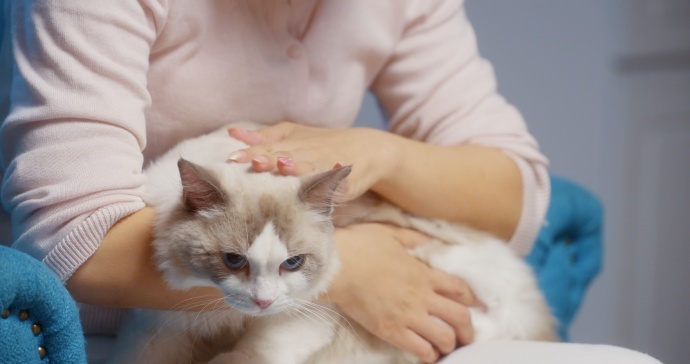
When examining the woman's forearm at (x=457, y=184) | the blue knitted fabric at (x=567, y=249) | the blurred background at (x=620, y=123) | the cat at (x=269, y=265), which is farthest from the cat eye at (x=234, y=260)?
the blurred background at (x=620, y=123)

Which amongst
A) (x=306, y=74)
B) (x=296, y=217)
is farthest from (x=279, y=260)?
(x=306, y=74)

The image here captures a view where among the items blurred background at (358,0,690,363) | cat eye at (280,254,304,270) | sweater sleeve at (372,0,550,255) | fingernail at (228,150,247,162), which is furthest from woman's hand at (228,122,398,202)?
blurred background at (358,0,690,363)

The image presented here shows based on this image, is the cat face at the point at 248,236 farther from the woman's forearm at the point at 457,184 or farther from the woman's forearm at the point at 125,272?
the woman's forearm at the point at 457,184

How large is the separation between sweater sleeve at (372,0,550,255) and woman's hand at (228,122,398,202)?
219mm

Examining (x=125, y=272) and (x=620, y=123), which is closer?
(x=125, y=272)

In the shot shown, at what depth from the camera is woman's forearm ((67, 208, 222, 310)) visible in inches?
36.6

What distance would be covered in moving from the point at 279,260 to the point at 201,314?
189 mm

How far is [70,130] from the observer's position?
0.91 metres

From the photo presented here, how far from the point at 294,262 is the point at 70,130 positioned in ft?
1.04

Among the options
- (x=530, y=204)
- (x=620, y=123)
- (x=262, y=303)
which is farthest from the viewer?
(x=620, y=123)

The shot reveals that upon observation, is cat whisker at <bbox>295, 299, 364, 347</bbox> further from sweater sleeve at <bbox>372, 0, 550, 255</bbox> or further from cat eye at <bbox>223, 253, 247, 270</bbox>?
sweater sleeve at <bbox>372, 0, 550, 255</bbox>

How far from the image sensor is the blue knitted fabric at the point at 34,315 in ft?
2.33

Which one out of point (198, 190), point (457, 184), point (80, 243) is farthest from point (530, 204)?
point (80, 243)

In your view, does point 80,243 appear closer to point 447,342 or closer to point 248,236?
point 248,236
